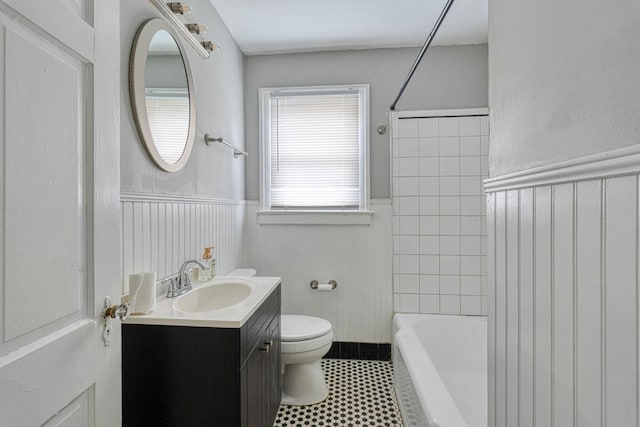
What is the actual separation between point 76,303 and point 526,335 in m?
0.98

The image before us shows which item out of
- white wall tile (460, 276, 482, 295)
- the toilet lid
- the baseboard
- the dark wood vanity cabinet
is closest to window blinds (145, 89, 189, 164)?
the dark wood vanity cabinet

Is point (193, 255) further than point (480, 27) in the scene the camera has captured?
No

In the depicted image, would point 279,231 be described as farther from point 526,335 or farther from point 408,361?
point 526,335

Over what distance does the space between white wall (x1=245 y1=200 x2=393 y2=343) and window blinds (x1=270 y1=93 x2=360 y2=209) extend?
231 millimetres

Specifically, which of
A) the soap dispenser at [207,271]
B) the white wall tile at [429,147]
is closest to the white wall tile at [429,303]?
the white wall tile at [429,147]

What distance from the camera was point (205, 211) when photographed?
6.37 ft

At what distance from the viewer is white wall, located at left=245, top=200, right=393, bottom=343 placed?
255cm

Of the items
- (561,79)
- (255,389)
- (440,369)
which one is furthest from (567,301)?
(440,369)

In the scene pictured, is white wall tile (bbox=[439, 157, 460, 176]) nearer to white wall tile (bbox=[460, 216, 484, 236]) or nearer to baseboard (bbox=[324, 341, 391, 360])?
white wall tile (bbox=[460, 216, 484, 236])

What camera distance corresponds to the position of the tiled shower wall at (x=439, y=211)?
2.44 metres

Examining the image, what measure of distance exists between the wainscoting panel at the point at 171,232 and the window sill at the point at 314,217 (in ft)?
1.14

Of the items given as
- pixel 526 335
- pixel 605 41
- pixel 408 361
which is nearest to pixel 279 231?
pixel 408 361

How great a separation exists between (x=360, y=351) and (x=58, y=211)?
2378 millimetres

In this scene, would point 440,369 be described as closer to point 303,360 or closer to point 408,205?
point 303,360
